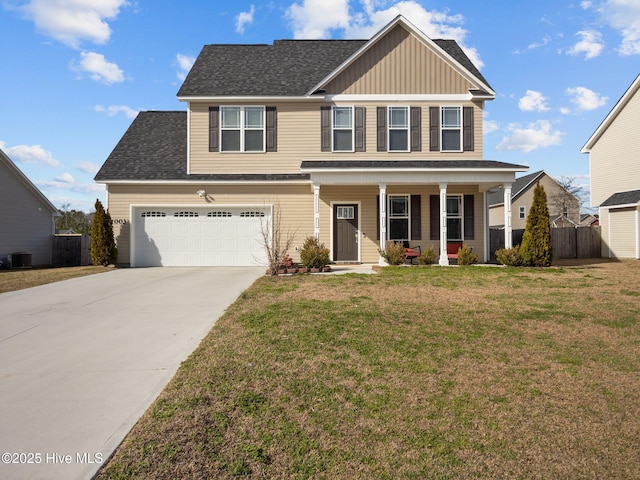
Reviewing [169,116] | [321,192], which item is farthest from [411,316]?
[169,116]

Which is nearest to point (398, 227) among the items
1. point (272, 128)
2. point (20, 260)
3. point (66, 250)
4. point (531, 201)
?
point (272, 128)

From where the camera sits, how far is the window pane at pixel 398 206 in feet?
52.4

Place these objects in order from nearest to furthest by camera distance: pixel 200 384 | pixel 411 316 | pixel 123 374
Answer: pixel 200 384 < pixel 123 374 < pixel 411 316

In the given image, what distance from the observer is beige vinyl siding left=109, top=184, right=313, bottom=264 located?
15688mm

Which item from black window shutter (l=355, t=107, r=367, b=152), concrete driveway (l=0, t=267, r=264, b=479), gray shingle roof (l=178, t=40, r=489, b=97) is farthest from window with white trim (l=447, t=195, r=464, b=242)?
concrete driveway (l=0, t=267, r=264, b=479)

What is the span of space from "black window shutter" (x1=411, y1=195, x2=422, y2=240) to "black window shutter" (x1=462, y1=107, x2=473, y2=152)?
2.63 meters

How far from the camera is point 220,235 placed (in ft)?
51.8

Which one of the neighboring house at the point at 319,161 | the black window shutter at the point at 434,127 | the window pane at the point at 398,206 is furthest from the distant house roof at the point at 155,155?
the black window shutter at the point at 434,127

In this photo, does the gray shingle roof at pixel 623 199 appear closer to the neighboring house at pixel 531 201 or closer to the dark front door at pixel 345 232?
the dark front door at pixel 345 232

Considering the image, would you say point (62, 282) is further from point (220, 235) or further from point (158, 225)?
point (220, 235)

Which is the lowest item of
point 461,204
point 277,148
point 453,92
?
point 461,204

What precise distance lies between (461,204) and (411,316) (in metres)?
10.2

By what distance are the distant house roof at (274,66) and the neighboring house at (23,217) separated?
364 inches

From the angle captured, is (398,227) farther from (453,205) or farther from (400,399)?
(400,399)
